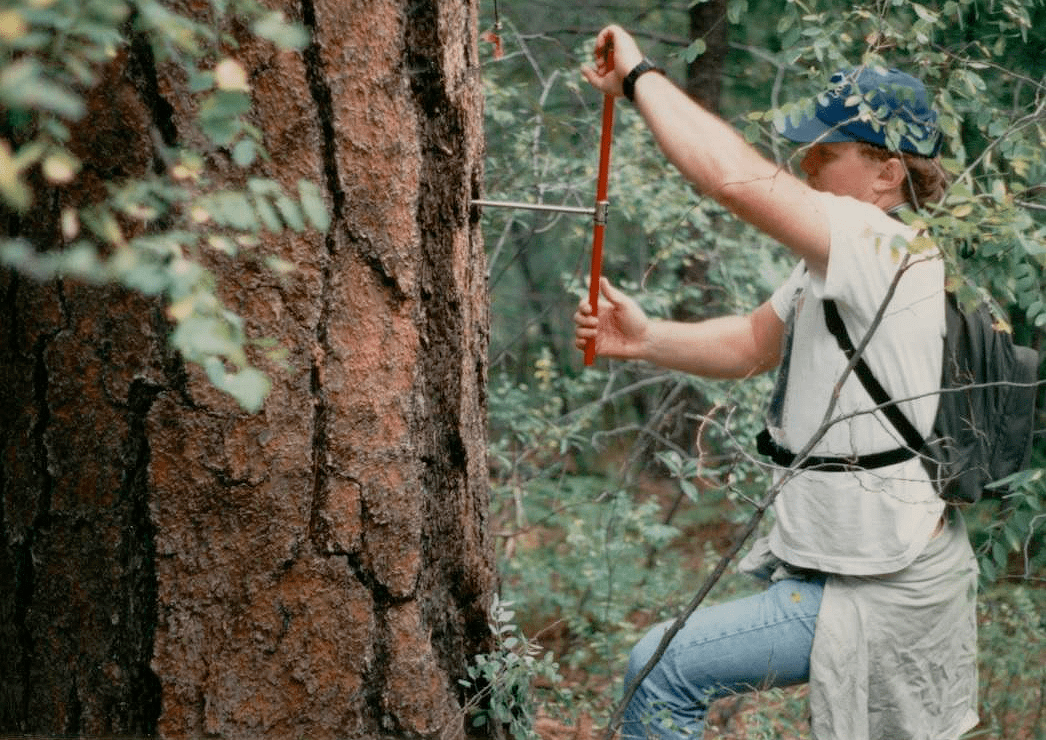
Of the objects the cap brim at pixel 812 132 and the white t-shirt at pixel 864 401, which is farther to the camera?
the cap brim at pixel 812 132

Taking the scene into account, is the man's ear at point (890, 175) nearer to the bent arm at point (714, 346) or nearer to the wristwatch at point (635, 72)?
the bent arm at point (714, 346)

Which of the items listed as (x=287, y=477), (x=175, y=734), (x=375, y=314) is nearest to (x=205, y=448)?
(x=287, y=477)

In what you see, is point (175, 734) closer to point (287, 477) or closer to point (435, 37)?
point (287, 477)

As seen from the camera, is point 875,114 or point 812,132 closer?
point 875,114

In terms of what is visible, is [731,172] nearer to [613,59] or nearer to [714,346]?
[613,59]

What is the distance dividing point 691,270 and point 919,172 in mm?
3581

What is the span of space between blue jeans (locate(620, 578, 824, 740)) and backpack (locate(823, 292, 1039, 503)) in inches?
15.5

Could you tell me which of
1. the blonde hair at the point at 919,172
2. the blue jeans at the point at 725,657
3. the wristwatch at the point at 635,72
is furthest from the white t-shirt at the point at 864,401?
the wristwatch at the point at 635,72

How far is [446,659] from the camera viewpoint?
2.27m

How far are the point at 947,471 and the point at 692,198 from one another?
2.55 metres

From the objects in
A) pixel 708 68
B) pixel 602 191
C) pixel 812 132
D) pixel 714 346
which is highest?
pixel 708 68

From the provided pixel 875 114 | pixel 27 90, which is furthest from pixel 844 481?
pixel 27 90

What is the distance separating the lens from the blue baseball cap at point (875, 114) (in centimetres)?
262

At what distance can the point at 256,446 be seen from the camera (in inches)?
75.3
